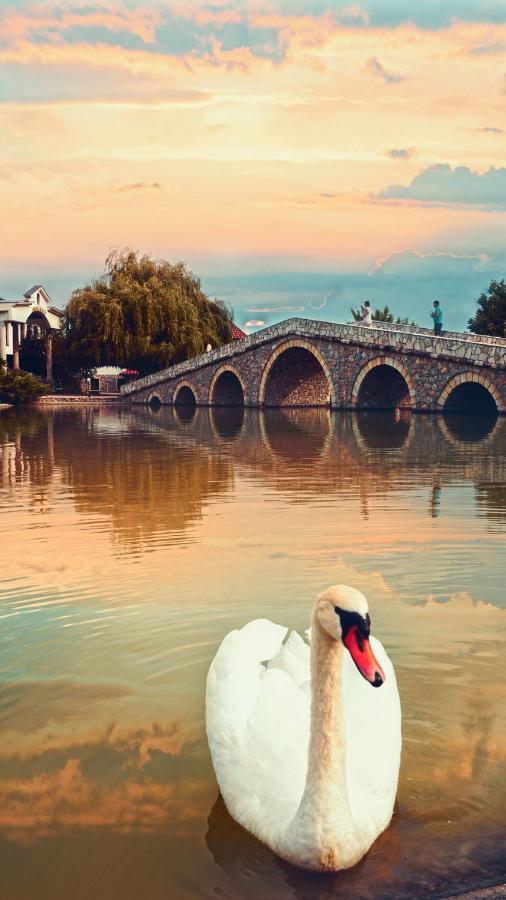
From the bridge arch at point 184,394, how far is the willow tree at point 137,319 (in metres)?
1.54

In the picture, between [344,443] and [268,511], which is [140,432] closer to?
[344,443]

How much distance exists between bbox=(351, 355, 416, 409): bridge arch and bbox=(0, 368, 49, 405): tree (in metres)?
11.7

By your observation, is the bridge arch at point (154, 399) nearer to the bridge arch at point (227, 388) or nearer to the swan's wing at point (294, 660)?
the bridge arch at point (227, 388)

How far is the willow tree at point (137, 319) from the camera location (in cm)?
4072

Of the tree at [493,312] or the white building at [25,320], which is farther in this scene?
the white building at [25,320]

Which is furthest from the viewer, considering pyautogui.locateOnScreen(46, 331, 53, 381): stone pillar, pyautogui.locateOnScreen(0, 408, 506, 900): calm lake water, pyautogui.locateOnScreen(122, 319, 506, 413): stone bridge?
pyautogui.locateOnScreen(46, 331, 53, 381): stone pillar

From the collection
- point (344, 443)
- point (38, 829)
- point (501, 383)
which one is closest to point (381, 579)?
point (38, 829)

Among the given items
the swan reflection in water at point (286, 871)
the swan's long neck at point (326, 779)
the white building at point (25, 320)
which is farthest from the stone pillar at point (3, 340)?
the swan's long neck at point (326, 779)

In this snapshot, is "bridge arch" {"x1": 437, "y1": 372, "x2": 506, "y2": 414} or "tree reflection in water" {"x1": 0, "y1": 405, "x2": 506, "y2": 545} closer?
"tree reflection in water" {"x1": 0, "y1": 405, "x2": 506, "y2": 545}

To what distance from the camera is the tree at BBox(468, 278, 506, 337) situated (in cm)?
3952

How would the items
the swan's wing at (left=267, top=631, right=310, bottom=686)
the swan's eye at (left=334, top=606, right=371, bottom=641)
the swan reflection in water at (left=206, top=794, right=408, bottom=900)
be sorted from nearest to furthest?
the swan's eye at (left=334, top=606, right=371, bottom=641) → the swan reflection in water at (left=206, top=794, right=408, bottom=900) → the swan's wing at (left=267, top=631, right=310, bottom=686)

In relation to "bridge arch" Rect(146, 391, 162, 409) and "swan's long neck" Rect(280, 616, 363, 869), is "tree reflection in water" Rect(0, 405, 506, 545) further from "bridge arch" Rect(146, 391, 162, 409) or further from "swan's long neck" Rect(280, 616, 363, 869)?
"bridge arch" Rect(146, 391, 162, 409)

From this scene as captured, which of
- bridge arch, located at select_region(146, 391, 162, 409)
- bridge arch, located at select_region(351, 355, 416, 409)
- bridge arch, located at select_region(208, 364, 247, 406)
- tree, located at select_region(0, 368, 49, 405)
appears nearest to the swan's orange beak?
bridge arch, located at select_region(351, 355, 416, 409)

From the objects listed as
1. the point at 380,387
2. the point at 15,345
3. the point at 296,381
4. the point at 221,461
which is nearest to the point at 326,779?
the point at 221,461
